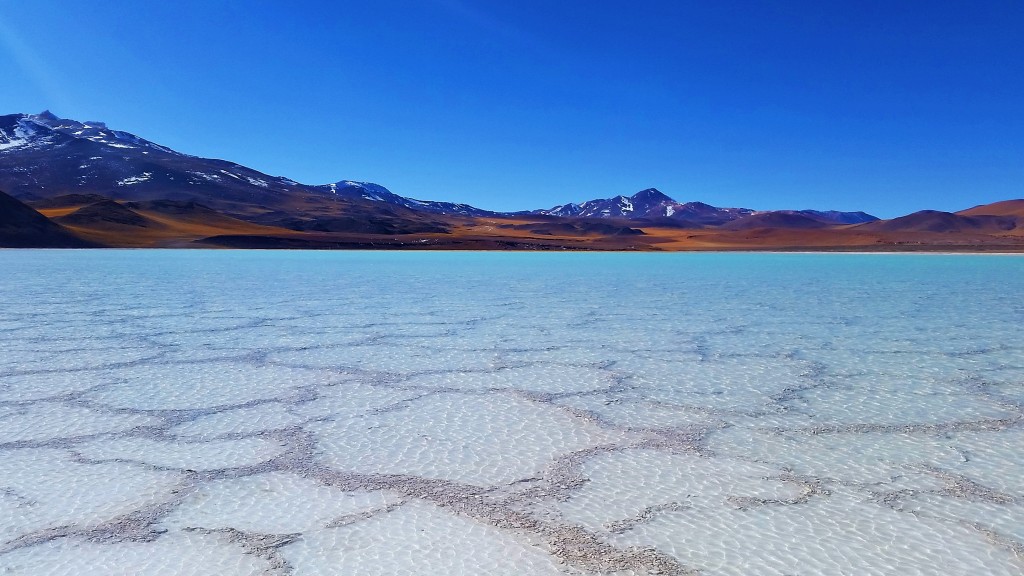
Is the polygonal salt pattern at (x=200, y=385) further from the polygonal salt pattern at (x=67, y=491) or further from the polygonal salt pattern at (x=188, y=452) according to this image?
the polygonal salt pattern at (x=67, y=491)

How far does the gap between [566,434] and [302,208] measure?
96003 millimetres

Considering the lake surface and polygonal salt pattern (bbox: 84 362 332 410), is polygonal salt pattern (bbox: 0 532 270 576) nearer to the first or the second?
the lake surface

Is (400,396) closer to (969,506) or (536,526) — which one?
(536,526)

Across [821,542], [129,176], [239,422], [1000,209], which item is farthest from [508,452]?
[129,176]

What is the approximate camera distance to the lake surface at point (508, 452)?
201 centimetres

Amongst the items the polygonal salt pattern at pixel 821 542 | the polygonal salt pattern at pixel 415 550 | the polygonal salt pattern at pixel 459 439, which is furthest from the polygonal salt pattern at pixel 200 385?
the polygonal salt pattern at pixel 821 542

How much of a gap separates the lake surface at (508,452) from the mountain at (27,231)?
39509 millimetres

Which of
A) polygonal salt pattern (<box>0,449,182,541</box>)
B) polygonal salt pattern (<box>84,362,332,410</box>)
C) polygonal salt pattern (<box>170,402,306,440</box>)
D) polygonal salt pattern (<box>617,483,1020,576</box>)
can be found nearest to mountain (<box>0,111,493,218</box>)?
polygonal salt pattern (<box>84,362,332,410</box>)

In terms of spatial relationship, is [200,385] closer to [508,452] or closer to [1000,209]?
[508,452]

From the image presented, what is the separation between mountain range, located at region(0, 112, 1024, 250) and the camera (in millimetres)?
49344

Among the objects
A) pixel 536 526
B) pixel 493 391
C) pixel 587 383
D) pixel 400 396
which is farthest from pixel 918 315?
pixel 536 526

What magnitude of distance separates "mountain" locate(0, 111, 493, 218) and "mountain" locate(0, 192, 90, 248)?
38845 mm

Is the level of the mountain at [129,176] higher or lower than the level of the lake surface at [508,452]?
higher

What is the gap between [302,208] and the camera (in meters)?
93.9
